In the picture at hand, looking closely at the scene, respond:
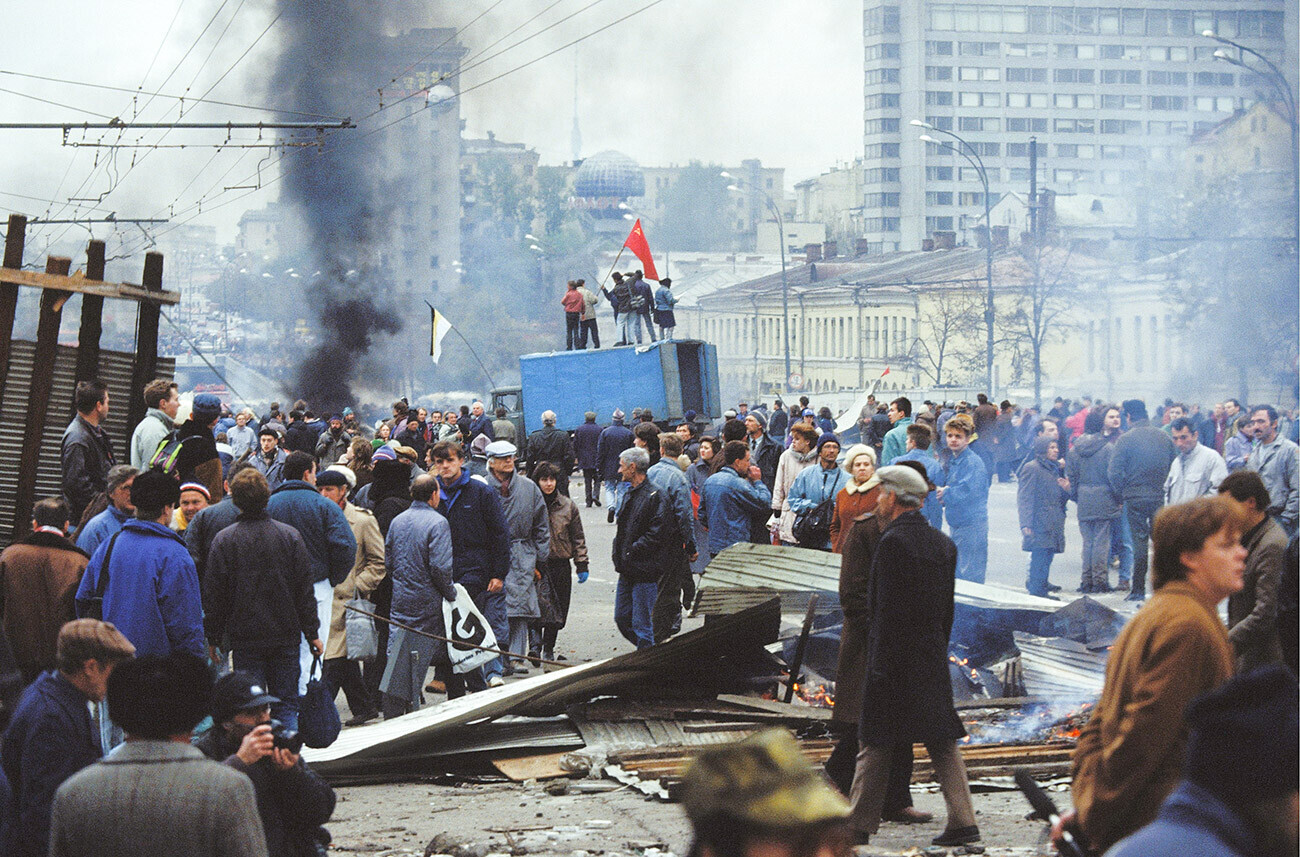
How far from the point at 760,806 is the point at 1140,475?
12381 millimetres

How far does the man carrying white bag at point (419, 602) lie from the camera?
8930 millimetres

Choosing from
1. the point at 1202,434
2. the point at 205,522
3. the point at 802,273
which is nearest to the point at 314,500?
the point at 205,522

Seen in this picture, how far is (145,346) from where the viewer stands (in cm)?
1080

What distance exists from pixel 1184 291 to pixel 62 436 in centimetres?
2870

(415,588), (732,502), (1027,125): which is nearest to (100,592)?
(415,588)

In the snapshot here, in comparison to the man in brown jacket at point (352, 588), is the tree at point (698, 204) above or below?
above

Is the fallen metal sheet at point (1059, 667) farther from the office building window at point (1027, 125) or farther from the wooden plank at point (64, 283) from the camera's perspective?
the office building window at point (1027, 125)

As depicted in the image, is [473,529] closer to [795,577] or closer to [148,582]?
[795,577]

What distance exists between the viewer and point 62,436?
10266 millimetres

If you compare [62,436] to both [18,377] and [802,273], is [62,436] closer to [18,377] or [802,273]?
[18,377]

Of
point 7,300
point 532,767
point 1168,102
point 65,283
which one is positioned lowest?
point 532,767

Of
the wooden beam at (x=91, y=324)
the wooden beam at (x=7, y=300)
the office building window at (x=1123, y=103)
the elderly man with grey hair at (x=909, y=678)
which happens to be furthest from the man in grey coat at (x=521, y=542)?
the office building window at (x=1123, y=103)

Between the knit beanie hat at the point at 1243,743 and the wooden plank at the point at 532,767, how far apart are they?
17.1 ft

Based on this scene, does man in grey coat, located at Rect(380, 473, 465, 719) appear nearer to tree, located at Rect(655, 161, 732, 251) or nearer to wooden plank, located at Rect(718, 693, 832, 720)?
wooden plank, located at Rect(718, 693, 832, 720)
